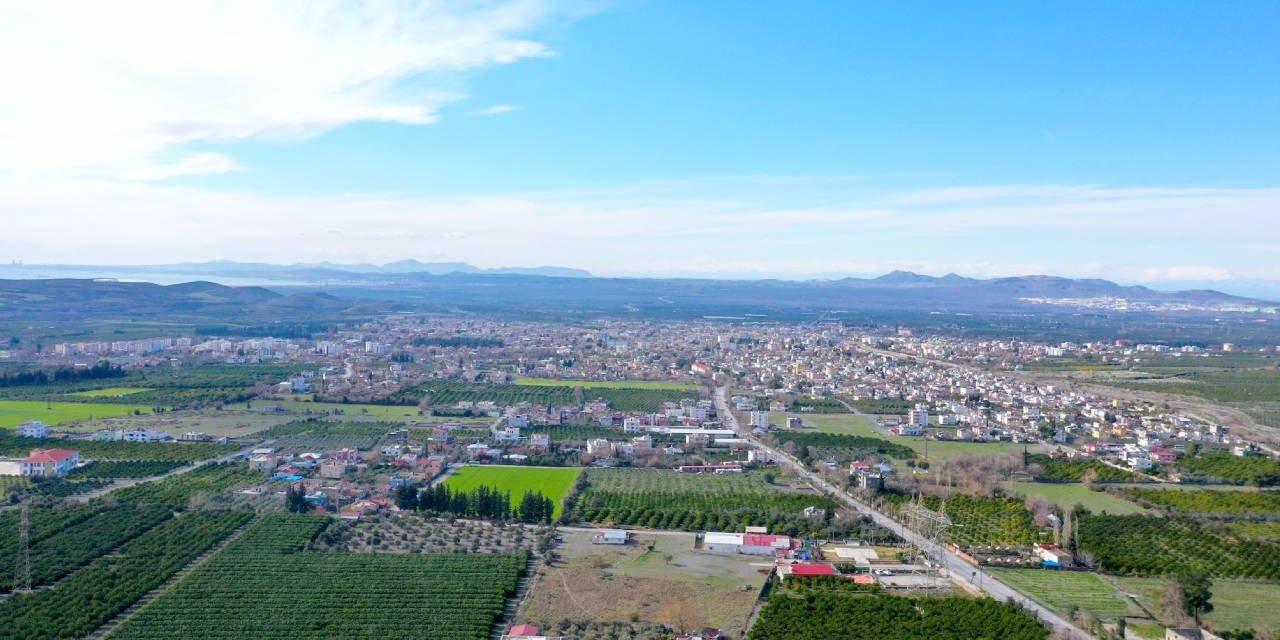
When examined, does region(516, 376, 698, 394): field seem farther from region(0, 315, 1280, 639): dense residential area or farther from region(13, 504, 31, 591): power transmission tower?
region(13, 504, 31, 591): power transmission tower

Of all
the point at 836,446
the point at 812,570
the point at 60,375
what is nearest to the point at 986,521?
the point at 812,570

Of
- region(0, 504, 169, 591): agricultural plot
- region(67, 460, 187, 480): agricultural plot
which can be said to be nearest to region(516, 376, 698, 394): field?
region(67, 460, 187, 480): agricultural plot

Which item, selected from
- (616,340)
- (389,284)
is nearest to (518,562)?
(616,340)

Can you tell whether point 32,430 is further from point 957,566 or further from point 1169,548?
point 1169,548

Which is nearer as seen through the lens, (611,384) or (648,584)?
(648,584)

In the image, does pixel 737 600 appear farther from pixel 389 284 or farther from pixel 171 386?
pixel 389 284

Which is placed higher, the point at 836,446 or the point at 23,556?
the point at 836,446

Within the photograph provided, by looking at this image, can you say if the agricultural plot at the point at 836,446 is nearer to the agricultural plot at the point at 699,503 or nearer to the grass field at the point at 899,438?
the grass field at the point at 899,438
